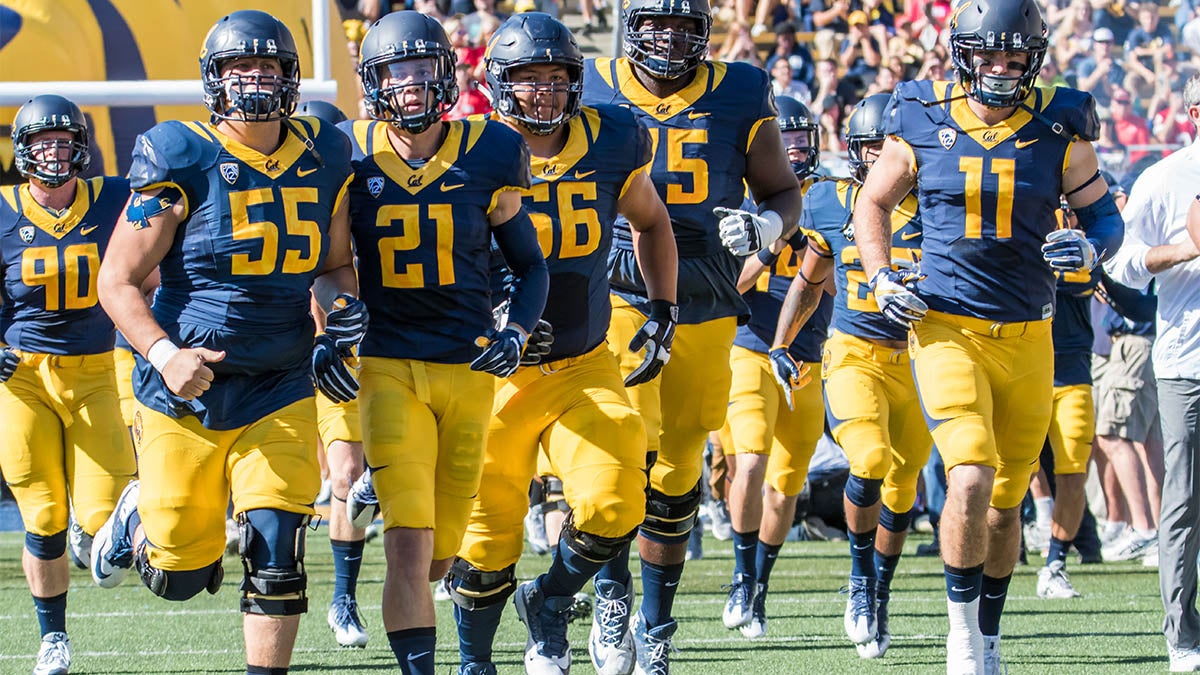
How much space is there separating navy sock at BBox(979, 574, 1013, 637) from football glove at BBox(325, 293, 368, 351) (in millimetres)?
2191

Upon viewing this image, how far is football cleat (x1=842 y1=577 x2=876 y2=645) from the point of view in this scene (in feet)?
19.9

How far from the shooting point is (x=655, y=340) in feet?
16.6

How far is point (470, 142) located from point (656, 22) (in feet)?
3.33

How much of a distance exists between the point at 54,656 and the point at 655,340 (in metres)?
2.37

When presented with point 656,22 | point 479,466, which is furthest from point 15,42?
point 479,466

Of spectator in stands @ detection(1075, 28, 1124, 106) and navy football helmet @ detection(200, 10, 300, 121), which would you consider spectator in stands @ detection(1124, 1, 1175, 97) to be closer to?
spectator in stands @ detection(1075, 28, 1124, 106)

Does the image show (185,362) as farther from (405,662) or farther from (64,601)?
(64,601)

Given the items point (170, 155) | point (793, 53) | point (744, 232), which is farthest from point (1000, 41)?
point (793, 53)

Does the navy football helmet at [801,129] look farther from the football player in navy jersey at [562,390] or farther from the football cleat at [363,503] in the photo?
the football cleat at [363,503]

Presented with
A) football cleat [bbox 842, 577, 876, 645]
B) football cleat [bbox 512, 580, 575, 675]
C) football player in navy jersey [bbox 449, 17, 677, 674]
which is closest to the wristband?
football player in navy jersey [bbox 449, 17, 677, 674]

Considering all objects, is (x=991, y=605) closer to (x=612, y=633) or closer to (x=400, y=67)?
(x=612, y=633)

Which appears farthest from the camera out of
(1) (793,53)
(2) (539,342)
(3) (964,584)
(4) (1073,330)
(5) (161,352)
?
(1) (793,53)

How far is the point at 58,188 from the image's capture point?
248 inches

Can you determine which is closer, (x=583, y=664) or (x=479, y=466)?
(x=479, y=466)
